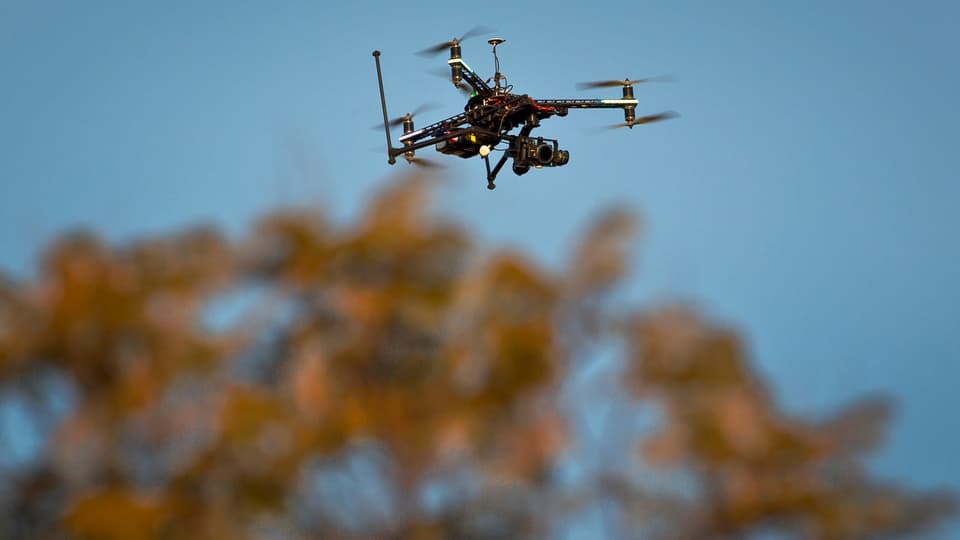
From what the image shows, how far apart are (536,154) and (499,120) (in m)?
0.88

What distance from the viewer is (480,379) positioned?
80.7ft

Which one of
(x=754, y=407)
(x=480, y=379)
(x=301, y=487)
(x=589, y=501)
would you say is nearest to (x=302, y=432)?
(x=301, y=487)

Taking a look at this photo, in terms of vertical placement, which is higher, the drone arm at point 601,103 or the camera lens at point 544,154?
the drone arm at point 601,103

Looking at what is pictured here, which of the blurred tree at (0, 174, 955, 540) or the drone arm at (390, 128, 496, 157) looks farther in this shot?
the drone arm at (390, 128, 496, 157)

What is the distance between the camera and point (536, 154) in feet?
106

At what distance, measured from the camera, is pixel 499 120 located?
32.1 meters

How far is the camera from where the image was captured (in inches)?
1271

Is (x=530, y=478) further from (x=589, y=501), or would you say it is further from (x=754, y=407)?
(x=754, y=407)

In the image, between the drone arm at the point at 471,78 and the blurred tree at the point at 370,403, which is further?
the drone arm at the point at 471,78

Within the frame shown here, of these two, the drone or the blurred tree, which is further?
the drone

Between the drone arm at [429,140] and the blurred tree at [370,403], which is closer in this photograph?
the blurred tree at [370,403]

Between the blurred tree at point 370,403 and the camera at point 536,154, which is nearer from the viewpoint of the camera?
the blurred tree at point 370,403

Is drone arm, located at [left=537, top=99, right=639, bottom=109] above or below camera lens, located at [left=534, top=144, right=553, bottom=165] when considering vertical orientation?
above

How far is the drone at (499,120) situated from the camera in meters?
32.2
